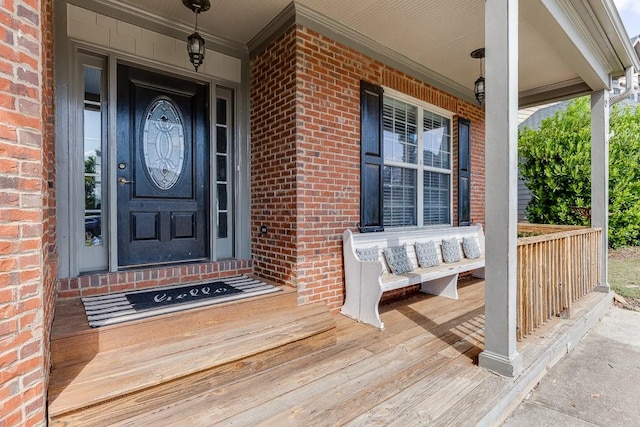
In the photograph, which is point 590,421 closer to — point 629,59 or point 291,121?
point 291,121

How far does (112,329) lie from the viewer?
2078 mm

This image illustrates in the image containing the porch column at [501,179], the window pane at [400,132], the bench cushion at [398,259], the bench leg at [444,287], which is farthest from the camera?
the window pane at [400,132]

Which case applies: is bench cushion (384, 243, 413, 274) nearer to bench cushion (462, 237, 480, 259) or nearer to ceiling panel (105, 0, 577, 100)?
bench cushion (462, 237, 480, 259)

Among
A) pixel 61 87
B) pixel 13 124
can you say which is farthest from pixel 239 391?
pixel 61 87

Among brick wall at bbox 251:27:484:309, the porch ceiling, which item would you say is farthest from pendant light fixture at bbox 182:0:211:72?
brick wall at bbox 251:27:484:309

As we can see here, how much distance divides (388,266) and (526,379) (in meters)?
1.53

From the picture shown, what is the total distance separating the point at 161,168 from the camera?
3145 millimetres

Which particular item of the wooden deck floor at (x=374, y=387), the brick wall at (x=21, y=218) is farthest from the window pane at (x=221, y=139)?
the wooden deck floor at (x=374, y=387)

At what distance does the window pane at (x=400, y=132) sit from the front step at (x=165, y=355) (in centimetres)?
229

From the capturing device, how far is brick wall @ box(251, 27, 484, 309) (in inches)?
119

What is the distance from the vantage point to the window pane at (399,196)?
3.99 m

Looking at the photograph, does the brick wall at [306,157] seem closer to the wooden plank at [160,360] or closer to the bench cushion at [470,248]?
the wooden plank at [160,360]

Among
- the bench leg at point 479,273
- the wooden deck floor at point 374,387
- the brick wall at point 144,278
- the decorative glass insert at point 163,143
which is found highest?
the decorative glass insert at point 163,143

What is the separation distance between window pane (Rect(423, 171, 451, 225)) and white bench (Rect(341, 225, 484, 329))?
0.48 meters
